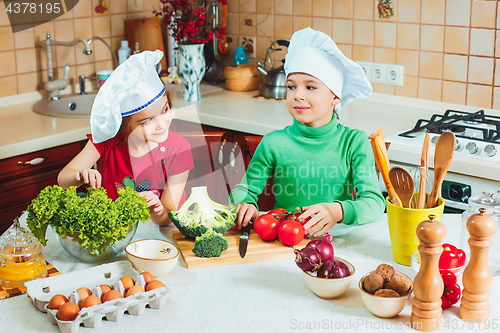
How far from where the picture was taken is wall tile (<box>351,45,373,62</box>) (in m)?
2.41

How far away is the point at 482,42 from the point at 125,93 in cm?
154

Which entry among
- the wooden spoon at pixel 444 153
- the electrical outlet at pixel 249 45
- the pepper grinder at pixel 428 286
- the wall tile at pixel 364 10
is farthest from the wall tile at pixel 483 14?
the pepper grinder at pixel 428 286

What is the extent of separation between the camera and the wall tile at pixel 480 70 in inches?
82.0

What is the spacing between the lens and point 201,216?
1.17 meters

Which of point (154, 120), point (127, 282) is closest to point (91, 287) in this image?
point (127, 282)

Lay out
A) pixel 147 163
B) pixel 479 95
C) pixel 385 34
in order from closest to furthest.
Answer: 1. pixel 147 163
2. pixel 479 95
3. pixel 385 34

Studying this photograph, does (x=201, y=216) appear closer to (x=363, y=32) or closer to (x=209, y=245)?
(x=209, y=245)

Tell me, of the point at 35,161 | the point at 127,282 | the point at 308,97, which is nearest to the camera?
the point at 127,282

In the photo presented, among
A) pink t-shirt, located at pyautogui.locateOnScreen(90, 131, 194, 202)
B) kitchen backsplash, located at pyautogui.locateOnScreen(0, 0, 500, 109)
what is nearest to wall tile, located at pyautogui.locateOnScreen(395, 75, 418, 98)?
kitchen backsplash, located at pyautogui.locateOnScreen(0, 0, 500, 109)

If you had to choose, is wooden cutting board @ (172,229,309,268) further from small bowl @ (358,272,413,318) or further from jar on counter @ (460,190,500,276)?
jar on counter @ (460,190,500,276)

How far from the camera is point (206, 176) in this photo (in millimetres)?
1697

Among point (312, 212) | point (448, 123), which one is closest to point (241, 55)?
point (448, 123)

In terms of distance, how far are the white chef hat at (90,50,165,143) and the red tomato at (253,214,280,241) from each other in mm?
415

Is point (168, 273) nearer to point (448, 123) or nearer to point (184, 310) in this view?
point (184, 310)
